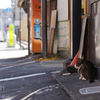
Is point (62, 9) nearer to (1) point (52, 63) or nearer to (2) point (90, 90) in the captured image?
(1) point (52, 63)

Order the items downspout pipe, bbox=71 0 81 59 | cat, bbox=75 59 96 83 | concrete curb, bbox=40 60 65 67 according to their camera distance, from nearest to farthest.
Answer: cat, bbox=75 59 96 83
downspout pipe, bbox=71 0 81 59
concrete curb, bbox=40 60 65 67

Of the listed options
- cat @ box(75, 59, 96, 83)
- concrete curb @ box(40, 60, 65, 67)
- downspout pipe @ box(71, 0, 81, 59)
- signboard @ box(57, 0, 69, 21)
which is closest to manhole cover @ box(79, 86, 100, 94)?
cat @ box(75, 59, 96, 83)

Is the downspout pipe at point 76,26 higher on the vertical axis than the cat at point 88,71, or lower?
higher

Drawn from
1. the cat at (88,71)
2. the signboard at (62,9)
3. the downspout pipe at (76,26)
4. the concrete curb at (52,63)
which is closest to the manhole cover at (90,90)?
the cat at (88,71)

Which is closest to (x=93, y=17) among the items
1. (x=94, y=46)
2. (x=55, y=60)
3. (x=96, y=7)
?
(x=96, y=7)

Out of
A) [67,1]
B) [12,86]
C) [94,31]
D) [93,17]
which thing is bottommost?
[12,86]

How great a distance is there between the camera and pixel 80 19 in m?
6.21

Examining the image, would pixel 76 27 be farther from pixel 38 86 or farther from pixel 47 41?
pixel 47 41

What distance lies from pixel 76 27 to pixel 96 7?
4.03 ft

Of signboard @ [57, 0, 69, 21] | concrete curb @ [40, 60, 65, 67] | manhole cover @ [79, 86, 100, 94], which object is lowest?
concrete curb @ [40, 60, 65, 67]

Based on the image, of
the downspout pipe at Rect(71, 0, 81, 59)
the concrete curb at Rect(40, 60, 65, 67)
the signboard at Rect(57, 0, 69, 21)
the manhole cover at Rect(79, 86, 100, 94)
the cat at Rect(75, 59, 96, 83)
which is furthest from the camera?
the signboard at Rect(57, 0, 69, 21)

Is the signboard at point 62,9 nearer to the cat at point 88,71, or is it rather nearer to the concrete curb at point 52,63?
the concrete curb at point 52,63

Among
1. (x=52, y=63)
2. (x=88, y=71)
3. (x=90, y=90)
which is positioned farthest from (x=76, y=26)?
(x=90, y=90)

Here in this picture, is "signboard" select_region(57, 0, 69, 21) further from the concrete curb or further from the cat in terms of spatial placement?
the cat
